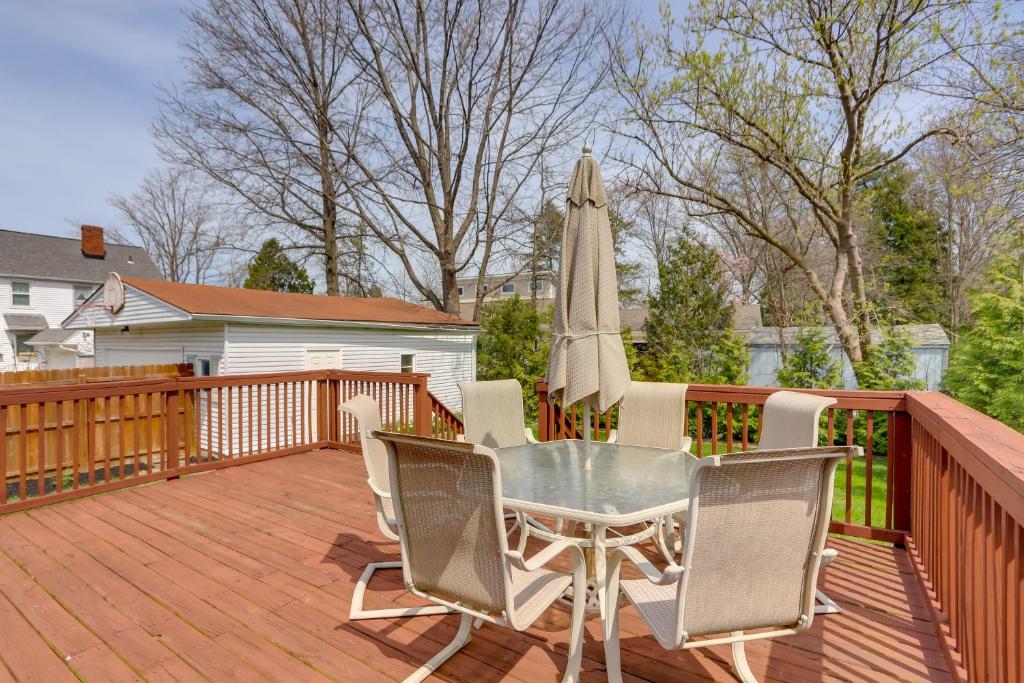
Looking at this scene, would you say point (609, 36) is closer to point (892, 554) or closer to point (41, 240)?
point (892, 554)

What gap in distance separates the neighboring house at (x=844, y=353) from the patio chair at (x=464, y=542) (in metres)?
10.3

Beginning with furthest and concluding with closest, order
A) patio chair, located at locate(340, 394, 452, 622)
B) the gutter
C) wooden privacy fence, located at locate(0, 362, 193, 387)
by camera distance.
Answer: wooden privacy fence, located at locate(0, 362, 193, 387) < the gutter < patio chair, located at locate(340, 394, 452, 622)

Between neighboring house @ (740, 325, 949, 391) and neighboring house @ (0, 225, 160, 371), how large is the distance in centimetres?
2545

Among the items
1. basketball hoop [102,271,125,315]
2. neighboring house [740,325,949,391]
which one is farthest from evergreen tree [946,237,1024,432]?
basketball hoop [102,271,125,315]

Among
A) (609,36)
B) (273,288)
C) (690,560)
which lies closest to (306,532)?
(690,560)

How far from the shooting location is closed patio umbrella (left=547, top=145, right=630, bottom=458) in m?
2.71

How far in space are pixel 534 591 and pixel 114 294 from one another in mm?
12963

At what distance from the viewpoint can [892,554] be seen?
128 inches

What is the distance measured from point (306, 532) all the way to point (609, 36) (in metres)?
10.9

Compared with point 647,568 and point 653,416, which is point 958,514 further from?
point 653,416

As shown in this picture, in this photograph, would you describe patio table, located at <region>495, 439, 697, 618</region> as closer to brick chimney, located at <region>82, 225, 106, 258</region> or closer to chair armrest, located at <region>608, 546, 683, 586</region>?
chair armrest, located at <region>608, 546, 683, 586</region>

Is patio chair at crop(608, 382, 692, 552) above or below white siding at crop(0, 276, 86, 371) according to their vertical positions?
below

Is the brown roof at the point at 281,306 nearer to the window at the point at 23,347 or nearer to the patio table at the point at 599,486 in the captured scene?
the patio table at the point at 599,486

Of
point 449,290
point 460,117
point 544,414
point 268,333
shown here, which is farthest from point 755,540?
point 460,117
